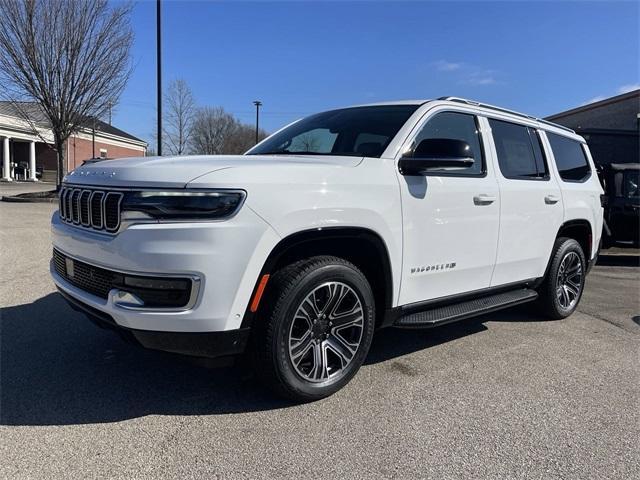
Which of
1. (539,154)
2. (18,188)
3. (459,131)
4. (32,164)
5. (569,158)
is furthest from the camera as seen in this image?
(32,164)

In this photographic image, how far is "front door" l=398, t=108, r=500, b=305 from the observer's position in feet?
11.5

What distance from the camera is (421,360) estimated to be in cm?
402

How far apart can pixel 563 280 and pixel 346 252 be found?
305 centimetres

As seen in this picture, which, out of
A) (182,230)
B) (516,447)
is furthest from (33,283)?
(516,447)

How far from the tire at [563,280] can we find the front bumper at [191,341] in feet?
11.4

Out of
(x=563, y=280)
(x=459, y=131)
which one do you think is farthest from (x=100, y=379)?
(x=563, y=280)

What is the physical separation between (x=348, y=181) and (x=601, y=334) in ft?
11.0

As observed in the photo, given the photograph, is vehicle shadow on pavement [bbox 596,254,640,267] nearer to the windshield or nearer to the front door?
the front door

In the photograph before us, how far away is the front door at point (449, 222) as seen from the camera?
11.5 feet

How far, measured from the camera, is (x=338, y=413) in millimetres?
3084

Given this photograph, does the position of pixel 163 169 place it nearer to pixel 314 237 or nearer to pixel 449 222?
pixel 314 237

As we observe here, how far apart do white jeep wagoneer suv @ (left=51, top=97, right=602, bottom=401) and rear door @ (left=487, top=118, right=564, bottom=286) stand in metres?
0.02

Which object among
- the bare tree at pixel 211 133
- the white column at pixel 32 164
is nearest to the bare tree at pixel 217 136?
the bare tree at pixel 211 133

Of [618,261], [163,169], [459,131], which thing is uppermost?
[459,131]
